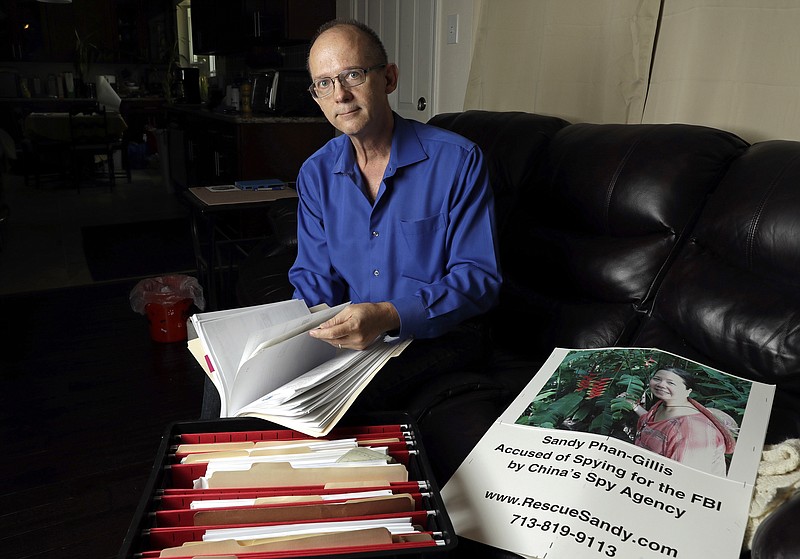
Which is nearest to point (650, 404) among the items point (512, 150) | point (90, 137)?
point (512, 150)

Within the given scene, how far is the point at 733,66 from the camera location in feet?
5.32

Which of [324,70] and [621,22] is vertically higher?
[621,22]

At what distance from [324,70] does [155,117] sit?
7.64 m

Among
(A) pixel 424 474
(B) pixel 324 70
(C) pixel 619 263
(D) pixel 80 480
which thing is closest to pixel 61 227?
(D) pixel 80 480

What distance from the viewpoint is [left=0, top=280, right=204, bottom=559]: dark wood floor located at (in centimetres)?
163

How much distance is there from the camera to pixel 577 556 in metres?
0.65

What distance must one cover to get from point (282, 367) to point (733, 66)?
143 centimetres

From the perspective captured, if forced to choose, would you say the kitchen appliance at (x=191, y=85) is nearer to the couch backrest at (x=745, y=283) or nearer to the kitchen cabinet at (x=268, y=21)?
the kitchen cabinet at (x=268, y=21)

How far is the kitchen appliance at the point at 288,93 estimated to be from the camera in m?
4.14

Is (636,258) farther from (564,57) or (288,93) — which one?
(288,93)

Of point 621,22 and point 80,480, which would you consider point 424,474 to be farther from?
point 621,22

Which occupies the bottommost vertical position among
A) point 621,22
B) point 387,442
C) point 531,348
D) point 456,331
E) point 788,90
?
point 531,348

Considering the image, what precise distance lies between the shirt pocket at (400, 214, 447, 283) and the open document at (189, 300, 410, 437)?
1.36 feet

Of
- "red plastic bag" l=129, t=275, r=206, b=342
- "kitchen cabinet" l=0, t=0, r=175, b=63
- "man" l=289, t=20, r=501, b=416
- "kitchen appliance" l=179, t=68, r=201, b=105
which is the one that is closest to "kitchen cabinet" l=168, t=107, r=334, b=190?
"kitchen appliance" l=179, t=68, r=201, b=105
